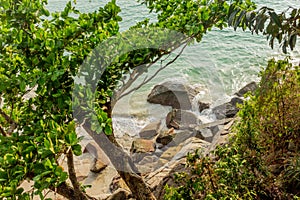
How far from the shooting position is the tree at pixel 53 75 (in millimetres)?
1164

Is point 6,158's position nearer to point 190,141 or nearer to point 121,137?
point 190,141

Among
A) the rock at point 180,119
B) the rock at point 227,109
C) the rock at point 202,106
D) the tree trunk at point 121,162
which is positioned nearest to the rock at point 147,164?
the rock at point 180,119

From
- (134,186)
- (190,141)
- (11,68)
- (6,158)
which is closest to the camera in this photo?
(6,158)

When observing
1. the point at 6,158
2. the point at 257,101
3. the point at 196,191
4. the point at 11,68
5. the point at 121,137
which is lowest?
the point at 121,137

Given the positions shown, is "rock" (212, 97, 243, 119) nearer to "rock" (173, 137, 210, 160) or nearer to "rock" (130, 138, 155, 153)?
"rock" (173, 137, 210, 160)

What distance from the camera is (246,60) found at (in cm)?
696

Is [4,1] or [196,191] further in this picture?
[196,191]

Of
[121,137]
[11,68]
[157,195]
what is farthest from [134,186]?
[121,137]

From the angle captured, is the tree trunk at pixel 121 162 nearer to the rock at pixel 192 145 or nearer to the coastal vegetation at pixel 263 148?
the coastal vegetation at pixel 263 148

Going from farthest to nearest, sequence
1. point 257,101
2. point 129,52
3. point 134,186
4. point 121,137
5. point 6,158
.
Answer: point 121,137 < point 257,101 < point 134,186 < point 129,52 < point 6,158

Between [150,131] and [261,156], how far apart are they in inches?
107

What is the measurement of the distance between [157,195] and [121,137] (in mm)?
1910

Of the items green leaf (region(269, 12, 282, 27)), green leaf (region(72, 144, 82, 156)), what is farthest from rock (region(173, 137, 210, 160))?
green leaf (region(72, 144, 82, 156))

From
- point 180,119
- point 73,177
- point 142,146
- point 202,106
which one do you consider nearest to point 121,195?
point 73,177
